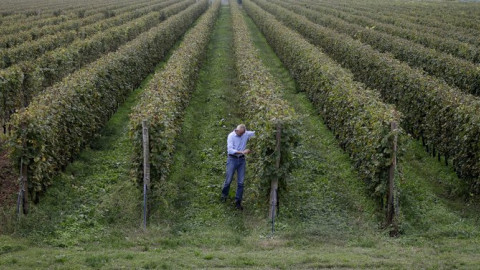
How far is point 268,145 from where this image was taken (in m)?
12.1

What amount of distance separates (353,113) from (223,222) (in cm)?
544

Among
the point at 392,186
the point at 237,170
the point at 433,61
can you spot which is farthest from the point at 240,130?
the point at 433,61

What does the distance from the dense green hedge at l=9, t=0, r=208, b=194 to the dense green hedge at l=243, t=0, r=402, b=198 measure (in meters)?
7.61

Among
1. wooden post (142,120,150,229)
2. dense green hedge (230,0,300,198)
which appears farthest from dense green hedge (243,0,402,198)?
wooden post (142,120,150,229)

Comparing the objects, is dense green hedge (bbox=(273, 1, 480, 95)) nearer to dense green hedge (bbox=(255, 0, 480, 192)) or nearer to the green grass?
dense green hedge (bbox=(255, 0, 480, 192))

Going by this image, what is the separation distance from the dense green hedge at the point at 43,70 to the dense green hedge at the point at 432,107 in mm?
12912

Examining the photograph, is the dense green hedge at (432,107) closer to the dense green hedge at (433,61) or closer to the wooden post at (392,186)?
the dense green hedge at (433,61)

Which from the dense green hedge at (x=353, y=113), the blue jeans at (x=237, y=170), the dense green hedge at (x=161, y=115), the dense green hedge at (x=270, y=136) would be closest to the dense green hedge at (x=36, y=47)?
the dense green hedge at (x=161, y=115)

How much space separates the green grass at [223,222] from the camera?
954cm

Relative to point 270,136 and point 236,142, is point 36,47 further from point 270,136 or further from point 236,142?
point 270,136

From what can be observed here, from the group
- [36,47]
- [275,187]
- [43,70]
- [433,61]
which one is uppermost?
[36,47]

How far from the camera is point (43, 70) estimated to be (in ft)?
66.5

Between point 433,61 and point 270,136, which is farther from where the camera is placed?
point 433,61

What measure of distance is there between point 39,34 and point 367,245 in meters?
29.5
